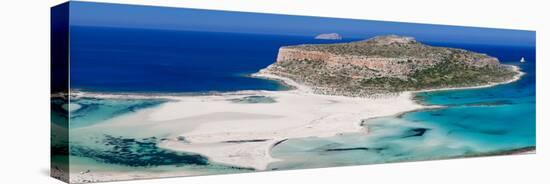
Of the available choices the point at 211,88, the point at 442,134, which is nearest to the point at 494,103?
the point at 442,134

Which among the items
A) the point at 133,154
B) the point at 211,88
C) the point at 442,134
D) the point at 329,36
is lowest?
the point at 133,154

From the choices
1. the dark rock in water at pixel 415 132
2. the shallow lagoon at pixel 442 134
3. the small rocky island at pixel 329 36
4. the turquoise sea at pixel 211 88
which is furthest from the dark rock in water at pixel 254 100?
the dark rock in water at pixel 415 132

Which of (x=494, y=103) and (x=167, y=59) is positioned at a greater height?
(x=167, y=59)

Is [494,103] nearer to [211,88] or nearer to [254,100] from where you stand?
[254,100]

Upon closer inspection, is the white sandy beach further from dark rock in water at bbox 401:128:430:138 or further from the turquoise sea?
dark rock in water at bbox 401:128:430:138

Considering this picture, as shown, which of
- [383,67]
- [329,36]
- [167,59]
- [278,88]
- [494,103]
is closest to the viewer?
[167,59]

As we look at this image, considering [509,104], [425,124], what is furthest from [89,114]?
[509,104]

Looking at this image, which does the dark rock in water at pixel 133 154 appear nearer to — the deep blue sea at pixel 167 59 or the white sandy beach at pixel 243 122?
the white sandy beach at pixel 243 122

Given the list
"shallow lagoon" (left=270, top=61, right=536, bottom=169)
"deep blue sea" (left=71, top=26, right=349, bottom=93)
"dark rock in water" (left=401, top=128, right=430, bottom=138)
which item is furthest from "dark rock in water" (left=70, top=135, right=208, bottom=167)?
"dark rock in water" (left=401, top=128, right=430, bottom=138)
